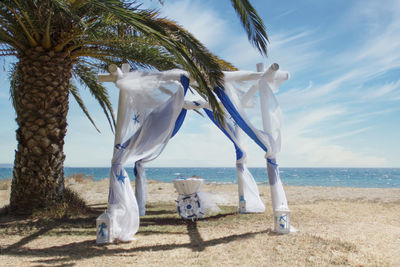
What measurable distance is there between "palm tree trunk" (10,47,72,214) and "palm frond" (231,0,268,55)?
153 inches

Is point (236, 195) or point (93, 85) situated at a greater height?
point (93, 85)

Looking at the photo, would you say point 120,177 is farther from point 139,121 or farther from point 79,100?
point 79,100

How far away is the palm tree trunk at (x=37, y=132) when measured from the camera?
230 inches

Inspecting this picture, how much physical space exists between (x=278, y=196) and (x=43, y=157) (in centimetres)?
448

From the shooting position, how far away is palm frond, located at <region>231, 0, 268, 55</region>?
13.8 ft

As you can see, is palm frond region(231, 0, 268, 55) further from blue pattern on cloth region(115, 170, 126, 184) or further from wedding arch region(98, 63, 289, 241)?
blue pattern on cloth region(115, 170, 126, 184)

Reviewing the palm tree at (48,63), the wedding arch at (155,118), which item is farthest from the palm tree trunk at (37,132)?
the wedding arch at (155,118)

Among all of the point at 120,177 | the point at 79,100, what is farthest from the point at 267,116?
the point at 79,100

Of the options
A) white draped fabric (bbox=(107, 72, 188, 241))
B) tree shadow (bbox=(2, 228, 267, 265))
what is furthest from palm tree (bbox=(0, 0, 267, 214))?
tree shadow (bbox=(2, 228, 267, 265))

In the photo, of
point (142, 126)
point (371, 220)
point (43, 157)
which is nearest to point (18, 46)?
point (43, 157)

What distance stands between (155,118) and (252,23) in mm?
2068

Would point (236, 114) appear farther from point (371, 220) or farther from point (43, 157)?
point (43, 157)

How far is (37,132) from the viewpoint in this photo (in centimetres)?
587

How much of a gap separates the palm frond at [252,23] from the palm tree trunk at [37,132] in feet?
12.7
